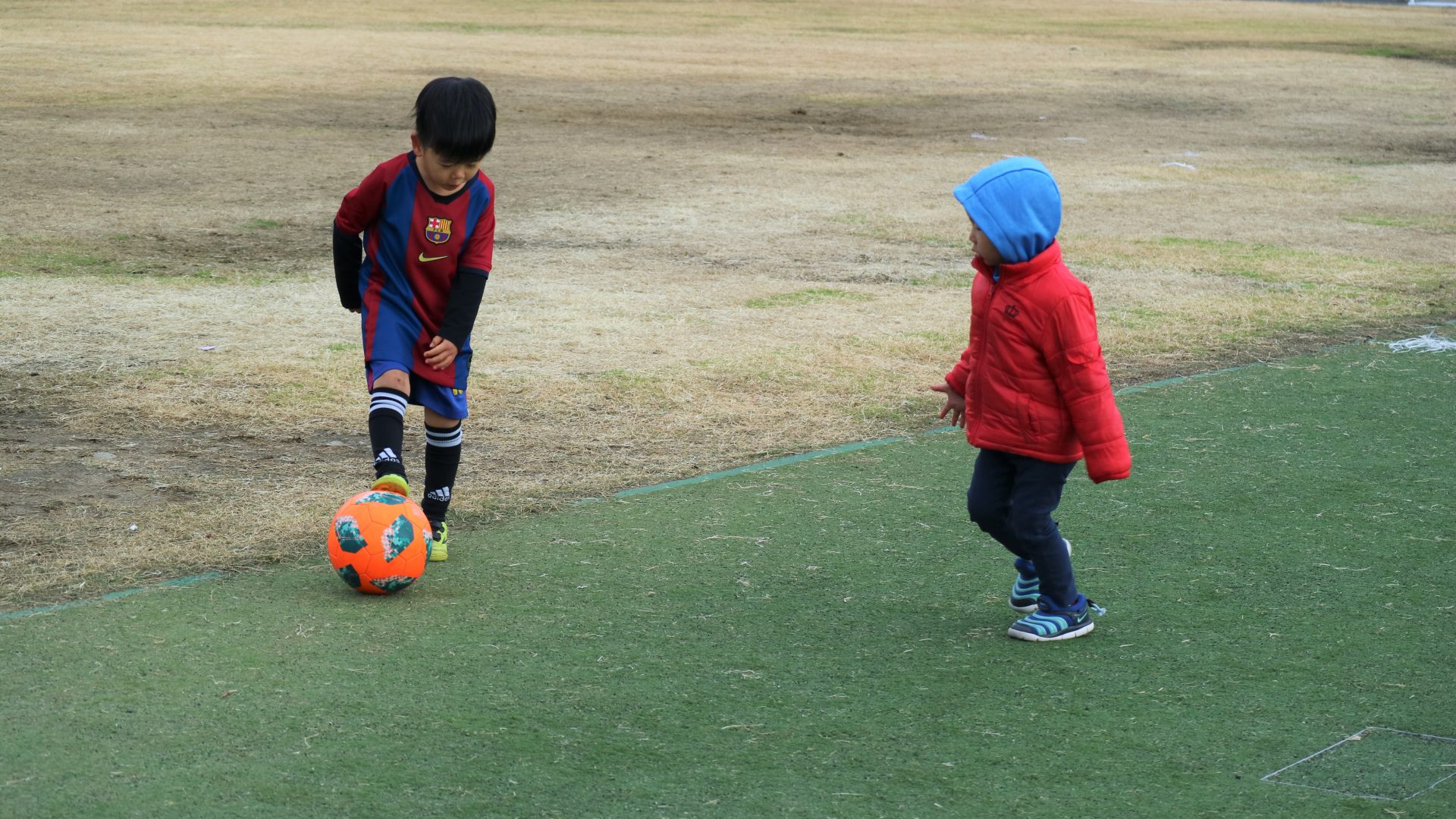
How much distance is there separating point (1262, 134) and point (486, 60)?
41.7ft

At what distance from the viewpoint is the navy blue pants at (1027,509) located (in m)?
4.29

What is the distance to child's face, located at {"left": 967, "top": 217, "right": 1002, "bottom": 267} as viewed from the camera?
166 inches

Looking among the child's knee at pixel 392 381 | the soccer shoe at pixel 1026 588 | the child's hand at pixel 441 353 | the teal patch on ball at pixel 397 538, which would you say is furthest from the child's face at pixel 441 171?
Result: the soccer shoe at pixel 1026 588

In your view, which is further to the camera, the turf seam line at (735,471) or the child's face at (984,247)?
the turf seam line at (735,471)

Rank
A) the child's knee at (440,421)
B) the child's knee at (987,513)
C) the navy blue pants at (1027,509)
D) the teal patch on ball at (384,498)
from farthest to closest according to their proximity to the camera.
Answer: the child's knee at (440,421)
the teal patch on ball at (384,498)
the child's knee at (987,513)
the navy blue pants at (1027,509)

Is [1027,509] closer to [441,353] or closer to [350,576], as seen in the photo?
[441,353]

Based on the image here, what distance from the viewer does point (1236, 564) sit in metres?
5.06

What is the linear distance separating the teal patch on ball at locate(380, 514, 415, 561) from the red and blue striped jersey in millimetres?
537

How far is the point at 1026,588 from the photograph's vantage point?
4.58 meters

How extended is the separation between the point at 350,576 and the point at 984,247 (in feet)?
6.66

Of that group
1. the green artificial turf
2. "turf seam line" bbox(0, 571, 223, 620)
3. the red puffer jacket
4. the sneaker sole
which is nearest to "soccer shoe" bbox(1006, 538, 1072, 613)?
the green artificial turf

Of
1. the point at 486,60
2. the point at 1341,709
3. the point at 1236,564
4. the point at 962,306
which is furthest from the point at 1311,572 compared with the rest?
the point at 486,60

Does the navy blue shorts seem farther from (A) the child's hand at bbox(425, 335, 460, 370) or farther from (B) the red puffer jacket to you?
(B) the red puffer jacket

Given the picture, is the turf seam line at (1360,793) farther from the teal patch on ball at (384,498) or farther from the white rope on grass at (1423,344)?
the white rope on grass at (1423,344)
